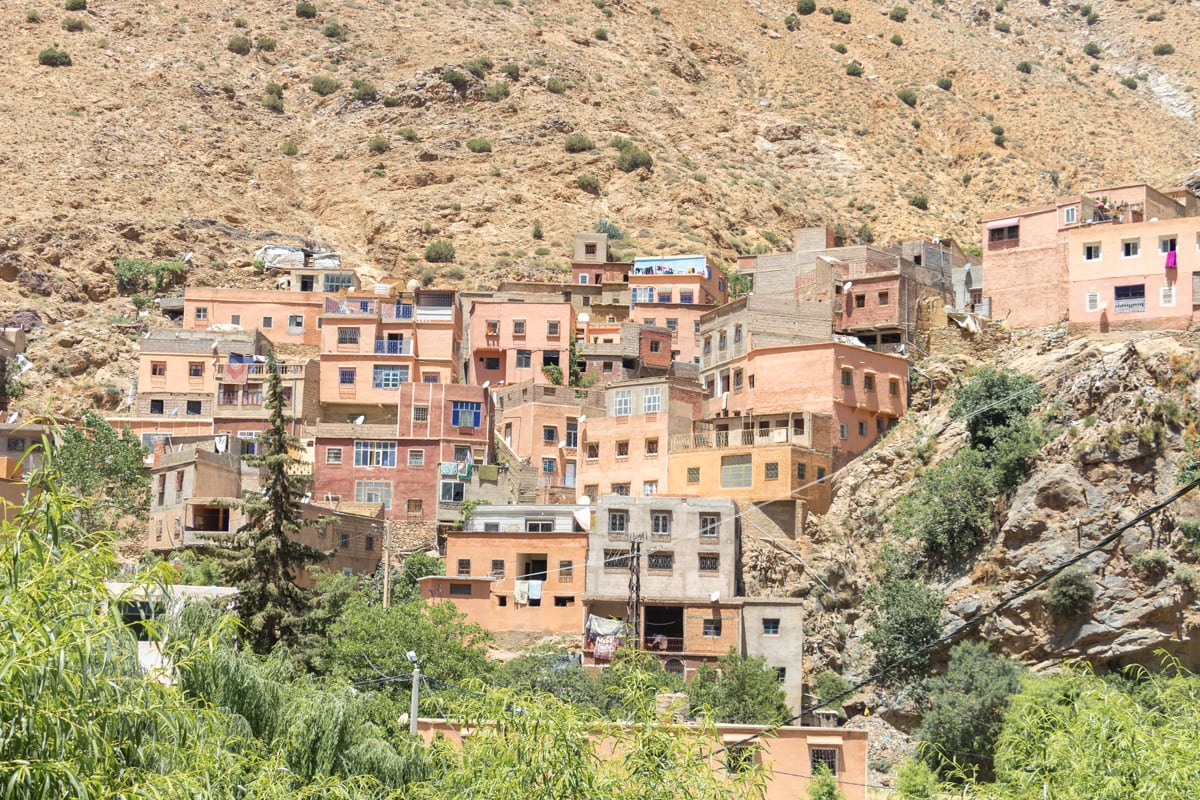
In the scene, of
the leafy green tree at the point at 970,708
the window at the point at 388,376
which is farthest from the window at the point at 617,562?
the window at the point at 388,376

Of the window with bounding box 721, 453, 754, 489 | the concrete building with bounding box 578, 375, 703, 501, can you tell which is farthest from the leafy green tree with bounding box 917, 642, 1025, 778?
the concrete building with bounding box 578, 375, 703, 501

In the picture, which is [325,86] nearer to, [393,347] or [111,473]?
[393,347]

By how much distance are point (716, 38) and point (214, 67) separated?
45726 mm

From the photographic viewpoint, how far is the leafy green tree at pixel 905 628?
4953 centimetres

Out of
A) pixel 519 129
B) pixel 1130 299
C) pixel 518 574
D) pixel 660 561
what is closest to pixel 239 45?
pixel 519 129

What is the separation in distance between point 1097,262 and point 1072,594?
16.1 m

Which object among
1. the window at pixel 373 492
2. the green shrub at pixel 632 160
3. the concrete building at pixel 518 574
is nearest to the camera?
the concrete building at pixel 518 574

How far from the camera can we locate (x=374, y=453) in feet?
200

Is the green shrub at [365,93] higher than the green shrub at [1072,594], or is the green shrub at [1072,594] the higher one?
the green shrub at [365,93]

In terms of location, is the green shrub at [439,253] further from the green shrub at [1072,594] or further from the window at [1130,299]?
the green shrub at [1072,594]

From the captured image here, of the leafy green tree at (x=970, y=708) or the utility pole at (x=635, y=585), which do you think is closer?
the leafy green tree at (x=970, y=708)

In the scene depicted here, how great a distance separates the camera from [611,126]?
113 meters

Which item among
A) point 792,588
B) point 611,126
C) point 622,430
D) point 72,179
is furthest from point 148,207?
point 792,588

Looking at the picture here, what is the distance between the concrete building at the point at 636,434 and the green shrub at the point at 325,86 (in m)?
67.5
